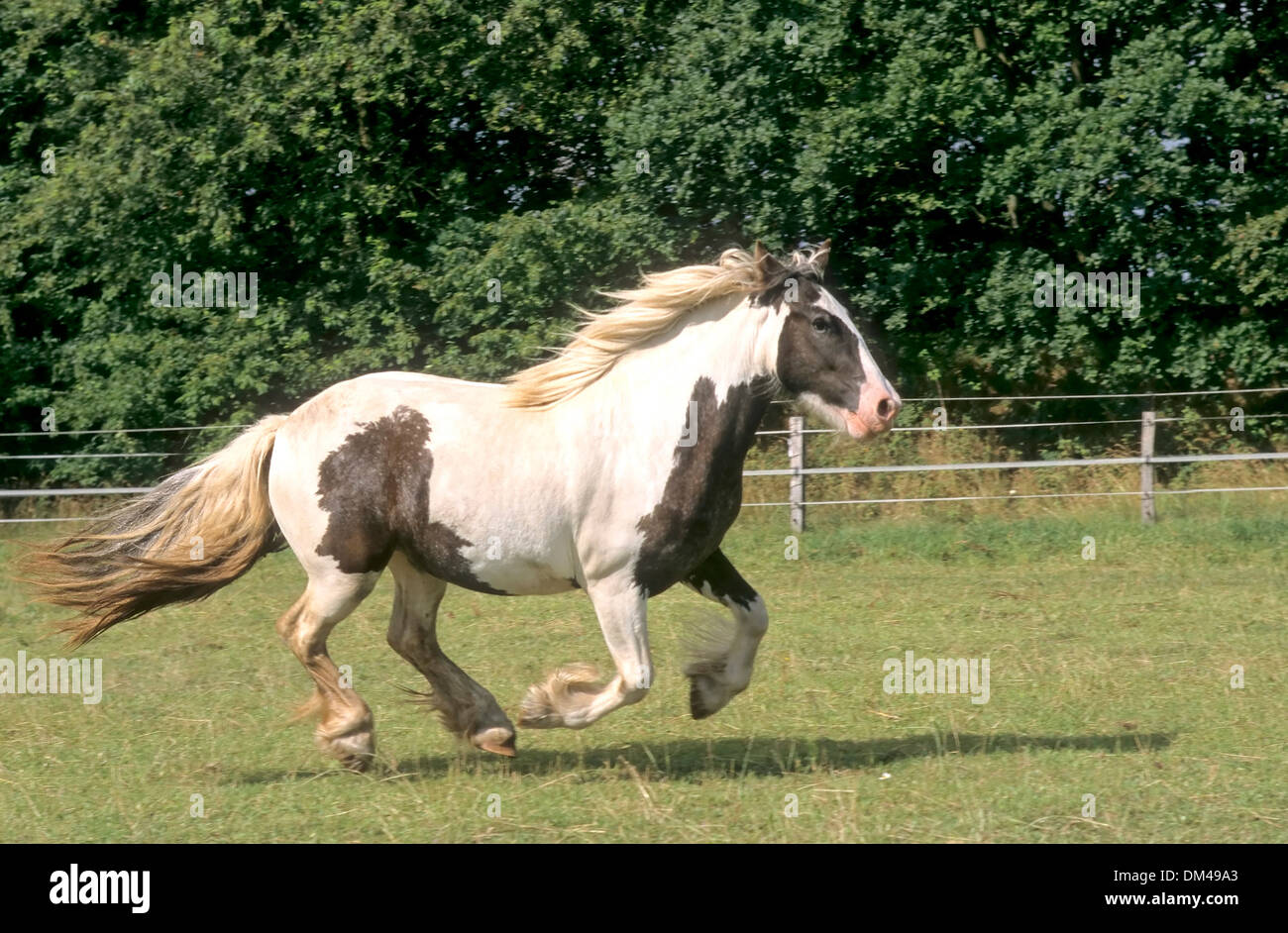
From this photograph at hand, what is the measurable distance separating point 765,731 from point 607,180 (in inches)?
404

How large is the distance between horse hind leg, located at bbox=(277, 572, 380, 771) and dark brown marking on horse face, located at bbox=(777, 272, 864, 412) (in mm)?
2054

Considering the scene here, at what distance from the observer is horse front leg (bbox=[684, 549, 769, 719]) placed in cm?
609

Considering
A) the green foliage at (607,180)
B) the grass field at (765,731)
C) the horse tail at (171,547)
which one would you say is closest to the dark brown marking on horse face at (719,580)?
the grass field at (765,731)

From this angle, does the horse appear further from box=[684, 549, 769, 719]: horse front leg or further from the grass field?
the grass field

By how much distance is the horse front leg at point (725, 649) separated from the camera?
20.0 feet

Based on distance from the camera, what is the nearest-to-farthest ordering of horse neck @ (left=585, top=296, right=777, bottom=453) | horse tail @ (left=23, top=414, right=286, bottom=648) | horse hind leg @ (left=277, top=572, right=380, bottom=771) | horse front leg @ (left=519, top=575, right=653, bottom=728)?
horse front leg @ (left=519, top=575, right=653, bottom=728) → horse neck @ (left=585, top=296, right=777, bottom=453) → horse hind leg @ (left=277, top=572, right=380, bottom=771) → horse tail @ (left=23, top=414, right=286, bottom=648)

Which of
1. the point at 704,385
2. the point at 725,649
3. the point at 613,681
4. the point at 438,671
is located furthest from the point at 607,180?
the point at 613,681

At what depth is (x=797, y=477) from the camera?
13.9 meters

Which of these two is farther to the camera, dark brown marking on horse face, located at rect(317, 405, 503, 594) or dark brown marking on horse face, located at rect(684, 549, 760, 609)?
dark brown marking on horse face, located at rect(684, 549, 760, 609)

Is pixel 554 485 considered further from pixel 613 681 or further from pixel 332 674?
pixel 332 674

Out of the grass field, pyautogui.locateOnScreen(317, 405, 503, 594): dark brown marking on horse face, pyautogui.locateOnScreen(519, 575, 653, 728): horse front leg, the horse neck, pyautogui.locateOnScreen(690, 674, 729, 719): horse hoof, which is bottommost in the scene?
the grass field

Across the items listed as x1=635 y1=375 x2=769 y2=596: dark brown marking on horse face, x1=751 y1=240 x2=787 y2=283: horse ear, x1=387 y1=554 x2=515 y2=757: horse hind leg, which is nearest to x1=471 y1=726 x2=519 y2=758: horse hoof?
x1=387 y1=554 x2=515 y2=757: horse hind leg

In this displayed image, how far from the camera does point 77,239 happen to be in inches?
645

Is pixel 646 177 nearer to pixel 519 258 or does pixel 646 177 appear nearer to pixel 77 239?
pixel 519 258
